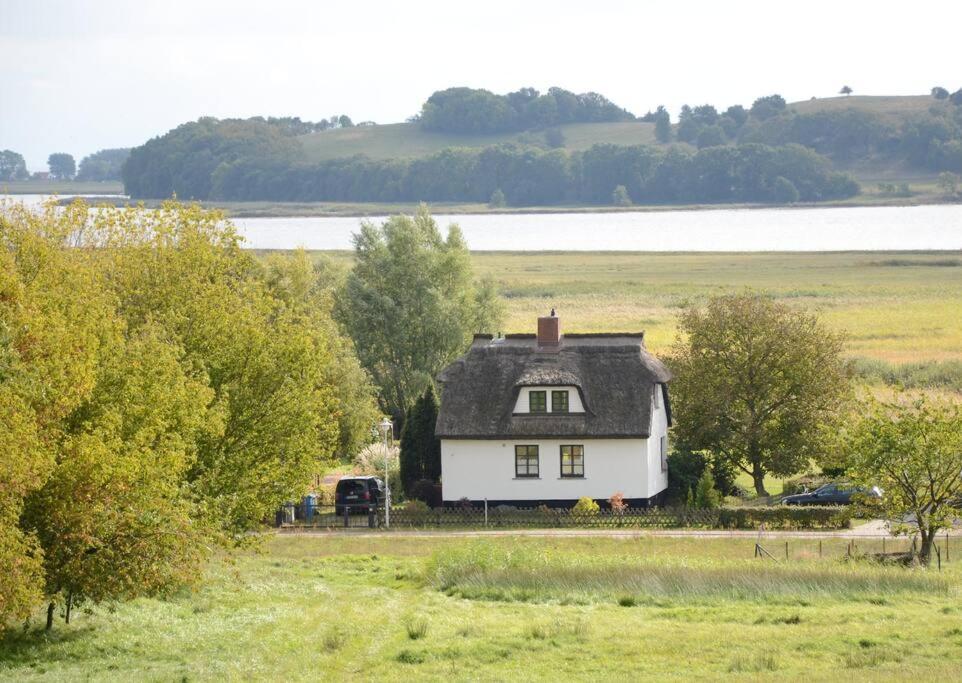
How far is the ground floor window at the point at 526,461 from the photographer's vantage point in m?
52.7

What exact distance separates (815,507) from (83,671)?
94.8 feet

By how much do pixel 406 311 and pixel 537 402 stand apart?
2145 cm

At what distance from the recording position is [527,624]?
97.4 feet

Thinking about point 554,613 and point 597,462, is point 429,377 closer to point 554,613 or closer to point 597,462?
point 597,462

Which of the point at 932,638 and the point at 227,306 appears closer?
the point at 932,638

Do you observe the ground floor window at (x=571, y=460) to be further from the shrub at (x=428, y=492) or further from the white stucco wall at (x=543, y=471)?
the shrub at (x=428, y=492)

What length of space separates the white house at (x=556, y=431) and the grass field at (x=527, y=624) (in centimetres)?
1253

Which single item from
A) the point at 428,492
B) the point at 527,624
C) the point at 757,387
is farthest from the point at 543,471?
the point at 527,624

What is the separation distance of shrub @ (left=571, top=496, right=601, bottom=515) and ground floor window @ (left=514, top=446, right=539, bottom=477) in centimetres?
297

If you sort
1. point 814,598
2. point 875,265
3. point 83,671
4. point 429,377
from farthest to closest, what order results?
point 875,265 < point 429,377 < point 814,598 < point 83,671

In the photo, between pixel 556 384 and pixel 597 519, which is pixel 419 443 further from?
pixel 597 519

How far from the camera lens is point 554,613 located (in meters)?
31.3

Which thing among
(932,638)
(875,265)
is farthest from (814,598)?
(875,265)

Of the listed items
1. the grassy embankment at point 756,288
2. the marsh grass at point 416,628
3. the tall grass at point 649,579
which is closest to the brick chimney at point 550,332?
the tall grass at point 649,579
